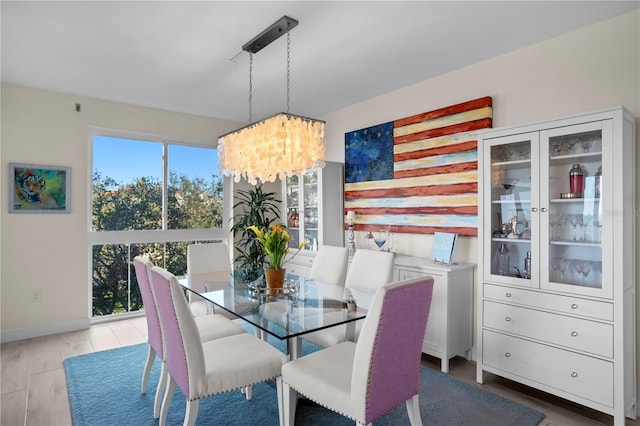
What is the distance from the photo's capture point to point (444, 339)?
9.65 feet

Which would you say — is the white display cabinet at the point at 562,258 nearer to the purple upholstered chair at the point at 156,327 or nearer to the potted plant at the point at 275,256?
the potted plant at the point at 275,256

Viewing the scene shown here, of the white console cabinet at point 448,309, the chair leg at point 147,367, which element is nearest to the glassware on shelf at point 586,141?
the white console cabinet at point 448,309

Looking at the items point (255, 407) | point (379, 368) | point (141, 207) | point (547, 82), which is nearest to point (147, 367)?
point (255, 407)

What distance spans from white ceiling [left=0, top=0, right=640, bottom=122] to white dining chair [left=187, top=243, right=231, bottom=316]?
1.61m

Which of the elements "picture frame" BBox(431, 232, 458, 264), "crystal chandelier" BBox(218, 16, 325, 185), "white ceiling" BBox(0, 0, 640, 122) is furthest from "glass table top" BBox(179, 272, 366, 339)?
"white ceiling" BBox(0, 0, 640, 122)

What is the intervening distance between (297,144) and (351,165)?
1914 millimetres

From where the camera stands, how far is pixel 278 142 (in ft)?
8.07

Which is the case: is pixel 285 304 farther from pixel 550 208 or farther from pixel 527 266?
pixel 550 208

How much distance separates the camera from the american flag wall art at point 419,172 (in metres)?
3.19

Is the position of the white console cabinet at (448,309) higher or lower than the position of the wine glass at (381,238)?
lower

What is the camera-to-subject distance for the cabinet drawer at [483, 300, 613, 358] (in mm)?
2197

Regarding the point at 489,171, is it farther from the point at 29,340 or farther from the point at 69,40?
the point at 29,340

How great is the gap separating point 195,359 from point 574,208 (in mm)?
2444

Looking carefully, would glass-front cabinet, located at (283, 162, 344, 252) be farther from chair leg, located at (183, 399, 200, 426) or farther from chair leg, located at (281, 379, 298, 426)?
chair leg, located at (183, 399, 200, 426)
